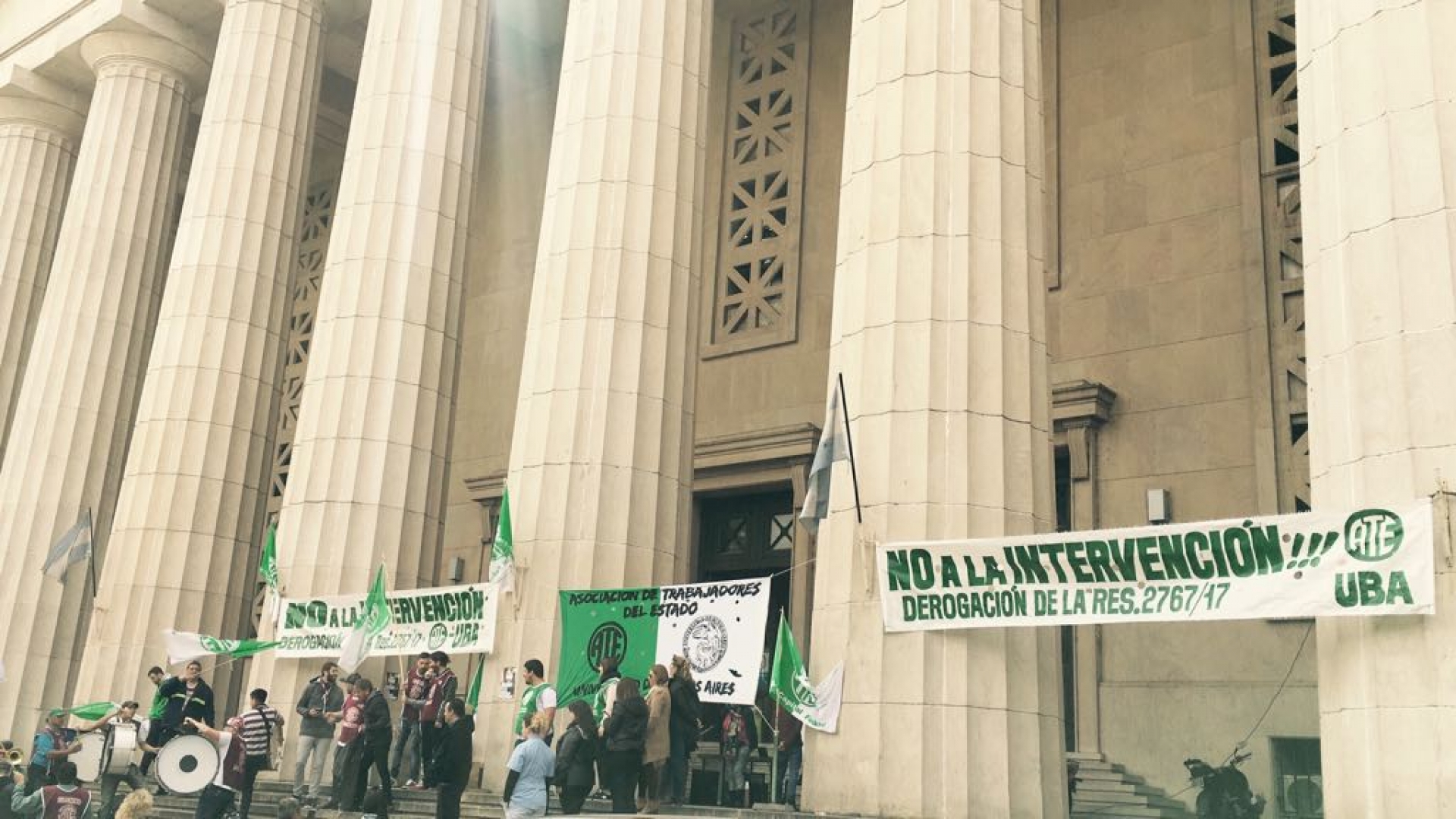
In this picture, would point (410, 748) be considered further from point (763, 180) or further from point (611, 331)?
point (763, 180)

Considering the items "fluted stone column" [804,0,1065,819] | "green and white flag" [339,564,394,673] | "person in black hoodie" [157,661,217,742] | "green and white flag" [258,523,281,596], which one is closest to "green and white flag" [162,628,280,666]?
"green and white flag" [258,523,281,596]

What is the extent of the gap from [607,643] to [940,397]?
16.1ft

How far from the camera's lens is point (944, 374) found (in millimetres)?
13508

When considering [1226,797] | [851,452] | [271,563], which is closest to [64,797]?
[271,563]

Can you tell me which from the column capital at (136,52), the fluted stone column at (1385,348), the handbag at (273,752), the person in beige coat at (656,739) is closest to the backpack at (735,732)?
the person in beige coat at (656,739)

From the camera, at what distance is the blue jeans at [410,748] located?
55.6 feet

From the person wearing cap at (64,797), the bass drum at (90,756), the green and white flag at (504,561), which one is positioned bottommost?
the person wearing cap at (64,797)

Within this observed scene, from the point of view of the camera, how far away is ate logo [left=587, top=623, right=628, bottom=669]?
15.5m

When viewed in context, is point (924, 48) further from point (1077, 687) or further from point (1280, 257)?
point (1077, 687)

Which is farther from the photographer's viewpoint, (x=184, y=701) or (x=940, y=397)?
(x=184, y=701)

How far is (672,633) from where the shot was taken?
15.1 m

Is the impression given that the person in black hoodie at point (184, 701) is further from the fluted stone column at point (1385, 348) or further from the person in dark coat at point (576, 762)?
the fluted stone column at point (1385, 348)

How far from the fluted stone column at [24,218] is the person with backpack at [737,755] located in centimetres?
2069

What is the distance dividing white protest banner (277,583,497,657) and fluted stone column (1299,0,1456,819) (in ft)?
32.2
